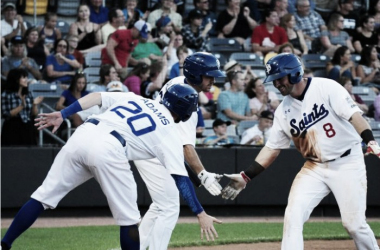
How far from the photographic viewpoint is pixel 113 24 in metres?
14.7

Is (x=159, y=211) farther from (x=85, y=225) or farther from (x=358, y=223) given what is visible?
(x=85, y=225)

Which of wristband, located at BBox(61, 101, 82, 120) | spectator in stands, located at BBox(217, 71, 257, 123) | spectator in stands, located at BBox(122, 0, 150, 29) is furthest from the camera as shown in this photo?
spectator in stands, located at BBox(122, 0, 150, 29)

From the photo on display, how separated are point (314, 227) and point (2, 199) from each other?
4.48 m

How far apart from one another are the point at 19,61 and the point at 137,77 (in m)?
1.98

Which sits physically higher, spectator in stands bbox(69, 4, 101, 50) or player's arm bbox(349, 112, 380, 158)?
player's arm bbox(349, 112, 380, 158)

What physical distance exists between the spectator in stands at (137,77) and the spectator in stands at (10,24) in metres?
2.19

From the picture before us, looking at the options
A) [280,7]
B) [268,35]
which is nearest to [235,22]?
[268,35]

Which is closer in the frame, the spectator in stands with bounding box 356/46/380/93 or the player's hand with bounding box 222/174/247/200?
the player's hand with bounding box 222/174/247/200

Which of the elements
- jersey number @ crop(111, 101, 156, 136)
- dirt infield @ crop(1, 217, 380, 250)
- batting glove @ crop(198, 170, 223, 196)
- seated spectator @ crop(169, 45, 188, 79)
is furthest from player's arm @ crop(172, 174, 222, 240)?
seated spectator @ crop(169, 45, 188, 79)

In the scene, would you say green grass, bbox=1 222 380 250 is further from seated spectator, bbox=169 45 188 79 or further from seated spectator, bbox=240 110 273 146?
seated spectator, bbox=169 45 188 79

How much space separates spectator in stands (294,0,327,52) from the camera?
16.6 metres

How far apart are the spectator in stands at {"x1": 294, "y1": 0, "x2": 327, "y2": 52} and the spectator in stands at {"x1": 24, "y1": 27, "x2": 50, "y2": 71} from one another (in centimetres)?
533

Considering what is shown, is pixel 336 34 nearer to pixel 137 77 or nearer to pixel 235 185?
pixel 137 77

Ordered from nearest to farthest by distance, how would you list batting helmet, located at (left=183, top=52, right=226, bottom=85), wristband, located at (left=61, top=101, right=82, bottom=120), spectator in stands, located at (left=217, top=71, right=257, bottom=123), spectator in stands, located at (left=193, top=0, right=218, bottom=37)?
1. wristband, located at (left=61, top=101, right=82, bottom=120)
2. batting helmet, located at (left=183, top=52, right=226, bottom=85)
3. spectator in stands, located at (left=217, top=71, right=257, bottom=123)
4. spectator in stands, located at (left=193, top=0, right=218, bottom=37)
